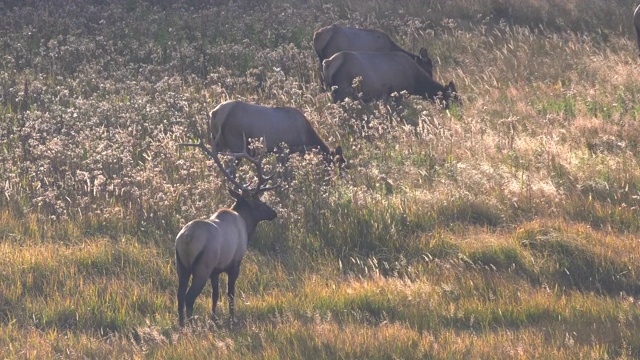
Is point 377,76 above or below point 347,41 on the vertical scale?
below

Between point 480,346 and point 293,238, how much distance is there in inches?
130

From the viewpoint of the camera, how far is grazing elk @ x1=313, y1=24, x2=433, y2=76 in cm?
1830

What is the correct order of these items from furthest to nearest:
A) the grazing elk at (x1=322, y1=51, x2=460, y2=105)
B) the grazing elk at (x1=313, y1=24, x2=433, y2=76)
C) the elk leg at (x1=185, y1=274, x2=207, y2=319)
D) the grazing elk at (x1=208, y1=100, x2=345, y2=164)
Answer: the grazing elk at (x1=313, y1=24, x2=433, y2=76) < the grazing elk at (x1=322, y1=51, x2=460, y2=105) < the grazing elk at (x1=208, y1=100, x2=345, y2=164) < the elk leg at (x1=185, y1=274, x2=207, y2=319)

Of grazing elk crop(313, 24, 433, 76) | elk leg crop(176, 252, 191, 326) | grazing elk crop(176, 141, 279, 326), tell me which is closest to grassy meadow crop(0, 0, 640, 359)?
elk leg crop(176, 252, 191, 326)

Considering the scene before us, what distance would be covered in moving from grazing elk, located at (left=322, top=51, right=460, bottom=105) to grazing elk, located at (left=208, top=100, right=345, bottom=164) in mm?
2449

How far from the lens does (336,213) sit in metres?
10.8

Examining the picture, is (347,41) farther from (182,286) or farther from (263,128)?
(182,286)

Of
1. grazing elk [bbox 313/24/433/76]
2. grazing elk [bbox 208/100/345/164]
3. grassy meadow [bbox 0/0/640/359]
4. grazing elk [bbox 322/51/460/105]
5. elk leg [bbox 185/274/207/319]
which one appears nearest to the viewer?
grassy meadow [bbox 0/0/640/359]

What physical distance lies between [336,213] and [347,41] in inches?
319

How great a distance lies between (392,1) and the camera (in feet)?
79.6

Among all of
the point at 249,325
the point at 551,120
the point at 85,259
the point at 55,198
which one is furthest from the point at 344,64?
the point at 249,325

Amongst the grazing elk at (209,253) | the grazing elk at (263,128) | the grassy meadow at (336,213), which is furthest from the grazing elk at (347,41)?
the grazing elk at (209,253)

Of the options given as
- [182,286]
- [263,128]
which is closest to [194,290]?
[182,286]

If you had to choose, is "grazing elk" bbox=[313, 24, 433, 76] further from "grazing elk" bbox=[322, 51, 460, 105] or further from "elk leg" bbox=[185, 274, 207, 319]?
"elk leg" bbox=[185, 274, 207, 319]
